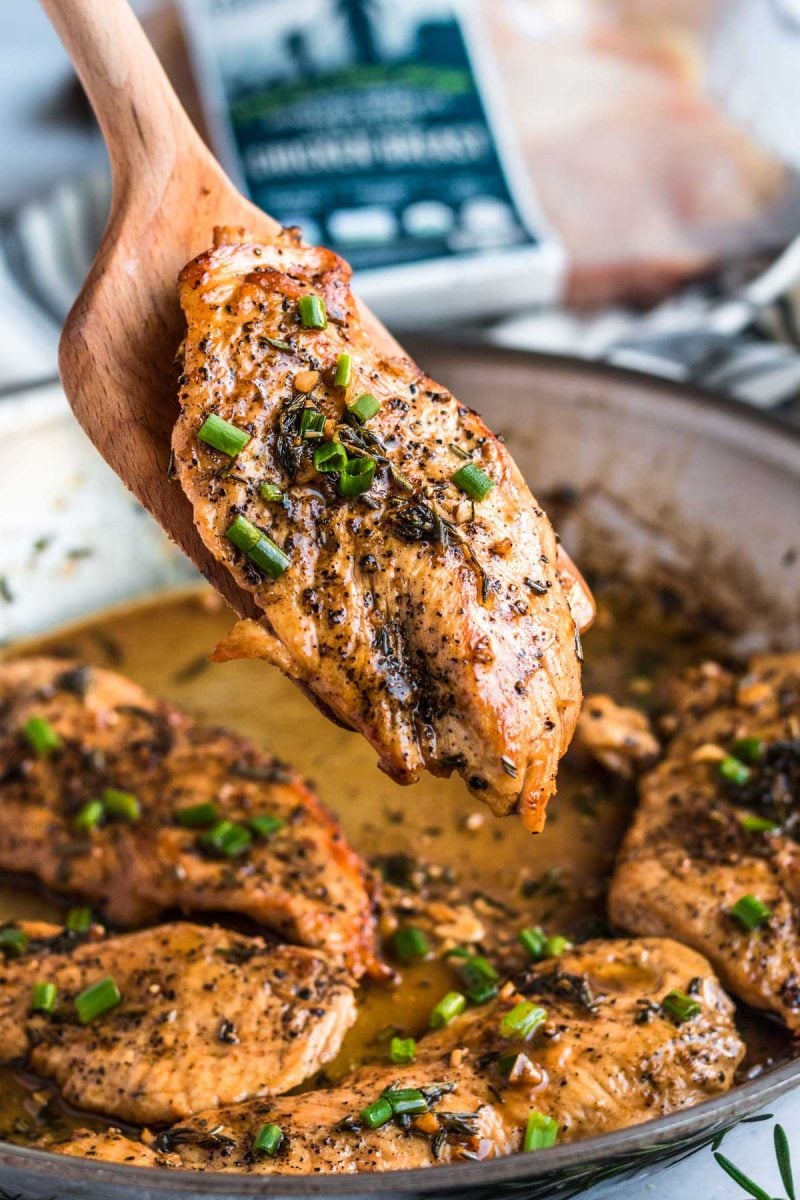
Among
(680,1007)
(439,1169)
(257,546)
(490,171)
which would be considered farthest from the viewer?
(490,171)

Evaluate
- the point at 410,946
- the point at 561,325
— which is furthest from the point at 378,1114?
the point at 561,325

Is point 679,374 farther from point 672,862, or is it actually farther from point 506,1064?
point 506,1064

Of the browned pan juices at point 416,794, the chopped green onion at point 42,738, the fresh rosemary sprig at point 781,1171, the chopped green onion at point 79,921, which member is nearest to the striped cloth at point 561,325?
the browned pan juices at point 416,794

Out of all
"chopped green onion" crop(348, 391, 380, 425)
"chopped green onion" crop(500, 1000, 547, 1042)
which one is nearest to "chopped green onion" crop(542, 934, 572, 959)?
"chopped green onion" crop(500, 1000, 547, 1042)

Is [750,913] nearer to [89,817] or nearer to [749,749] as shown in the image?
[749,749]

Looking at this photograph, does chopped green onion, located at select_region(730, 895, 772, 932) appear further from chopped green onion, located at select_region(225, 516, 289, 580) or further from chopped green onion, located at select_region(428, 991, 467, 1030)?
chopped green onion, located at select_region(225, 516, 289, 580)

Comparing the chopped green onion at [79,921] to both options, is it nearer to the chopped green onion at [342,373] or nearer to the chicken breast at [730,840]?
the chicken breast at [730,840]
